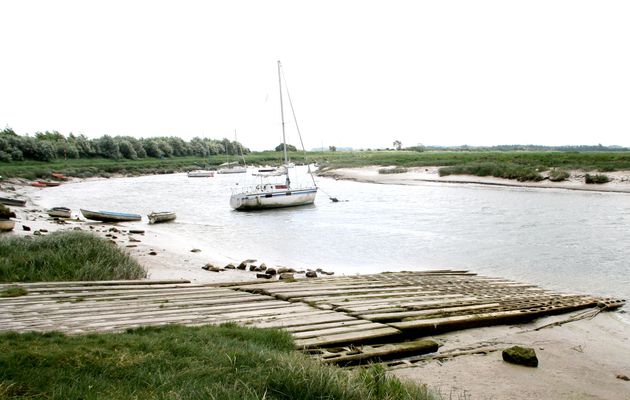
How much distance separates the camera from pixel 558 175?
A: 47031 mm

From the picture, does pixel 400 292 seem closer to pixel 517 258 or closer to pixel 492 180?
pixel 517 258

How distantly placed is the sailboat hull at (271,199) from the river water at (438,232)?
2.74 ft

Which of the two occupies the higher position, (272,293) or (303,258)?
(272,293)

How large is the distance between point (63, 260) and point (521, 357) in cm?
856

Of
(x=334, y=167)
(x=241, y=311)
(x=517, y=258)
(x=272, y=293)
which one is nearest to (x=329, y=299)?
(x=272, y=293)

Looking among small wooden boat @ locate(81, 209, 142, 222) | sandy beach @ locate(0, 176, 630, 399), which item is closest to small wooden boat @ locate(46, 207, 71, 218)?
small wooden boat @ locate(81, 209, 142, 222)

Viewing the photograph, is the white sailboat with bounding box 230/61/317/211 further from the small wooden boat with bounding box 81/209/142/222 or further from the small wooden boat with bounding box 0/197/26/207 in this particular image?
the small wooden boat with bounding box 0/197/26/207

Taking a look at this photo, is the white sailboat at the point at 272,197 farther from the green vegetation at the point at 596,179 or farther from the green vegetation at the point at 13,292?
the green vegetation at the point at 13,292

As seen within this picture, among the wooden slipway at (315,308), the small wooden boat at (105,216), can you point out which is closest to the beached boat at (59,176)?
the small wooden boat at (105,216)

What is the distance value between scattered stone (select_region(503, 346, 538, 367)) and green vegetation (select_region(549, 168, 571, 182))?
43.7 metres

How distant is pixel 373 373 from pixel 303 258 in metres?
13.7

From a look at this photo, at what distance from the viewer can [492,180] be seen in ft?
172

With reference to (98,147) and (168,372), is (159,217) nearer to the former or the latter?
(168,372)

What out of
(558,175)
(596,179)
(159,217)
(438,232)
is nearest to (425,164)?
(558,175)
